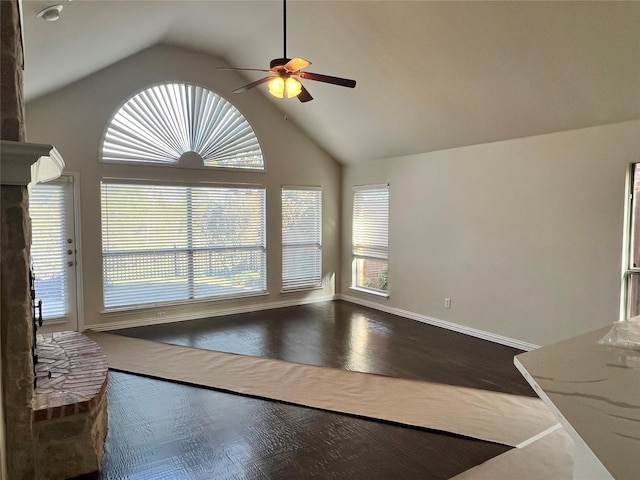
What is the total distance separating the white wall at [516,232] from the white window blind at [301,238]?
139cm

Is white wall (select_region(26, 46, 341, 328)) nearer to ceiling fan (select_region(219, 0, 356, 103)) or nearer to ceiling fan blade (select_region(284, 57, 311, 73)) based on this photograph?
ceiling fan (select_region(219, 0, 356, 103))

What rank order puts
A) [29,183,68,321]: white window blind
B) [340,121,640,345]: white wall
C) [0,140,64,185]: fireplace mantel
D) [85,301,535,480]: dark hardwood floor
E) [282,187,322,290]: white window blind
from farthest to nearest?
[282,187,322,290]: white window blind < [29,183,68,321]: white window blind < [340,121,640,345]: white wall < [85,301,535,480]: dark hardwood floor < [0,140,64,185]: fireplace mantel

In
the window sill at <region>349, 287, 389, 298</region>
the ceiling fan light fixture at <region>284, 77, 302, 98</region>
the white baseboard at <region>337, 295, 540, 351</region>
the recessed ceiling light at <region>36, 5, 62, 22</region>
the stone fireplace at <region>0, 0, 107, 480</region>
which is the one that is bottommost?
the white baseboard at <region>337, 295, 540, 351</region>

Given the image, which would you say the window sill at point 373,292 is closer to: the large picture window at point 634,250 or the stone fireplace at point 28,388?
the large picture window at point 634,250

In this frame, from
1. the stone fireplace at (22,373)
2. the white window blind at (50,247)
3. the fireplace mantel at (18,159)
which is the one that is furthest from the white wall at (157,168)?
the fireplace mantel at (18,159)

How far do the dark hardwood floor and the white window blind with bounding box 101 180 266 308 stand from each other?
4.15 ft

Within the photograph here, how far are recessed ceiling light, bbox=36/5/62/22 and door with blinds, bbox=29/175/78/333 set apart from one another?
2534 mm

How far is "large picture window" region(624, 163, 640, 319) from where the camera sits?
3.83 metres

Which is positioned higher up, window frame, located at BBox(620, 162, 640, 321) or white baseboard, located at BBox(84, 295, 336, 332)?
window frame, located at BBox(620, 162, 640, 321)

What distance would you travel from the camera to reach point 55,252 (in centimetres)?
507

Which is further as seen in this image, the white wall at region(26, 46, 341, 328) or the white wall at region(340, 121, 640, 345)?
the white wall at region(26, 46, 341, 328)

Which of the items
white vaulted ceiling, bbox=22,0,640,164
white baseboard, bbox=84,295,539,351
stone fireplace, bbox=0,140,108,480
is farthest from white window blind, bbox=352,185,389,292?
stone fireplace, bbox=0,140,108,480

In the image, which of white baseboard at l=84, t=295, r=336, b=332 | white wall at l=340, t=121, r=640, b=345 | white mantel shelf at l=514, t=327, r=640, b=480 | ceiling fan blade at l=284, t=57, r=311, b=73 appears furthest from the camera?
white baseboard at l=84, t=295, r=336, b=332

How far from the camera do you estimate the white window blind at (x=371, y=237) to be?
261 inches
